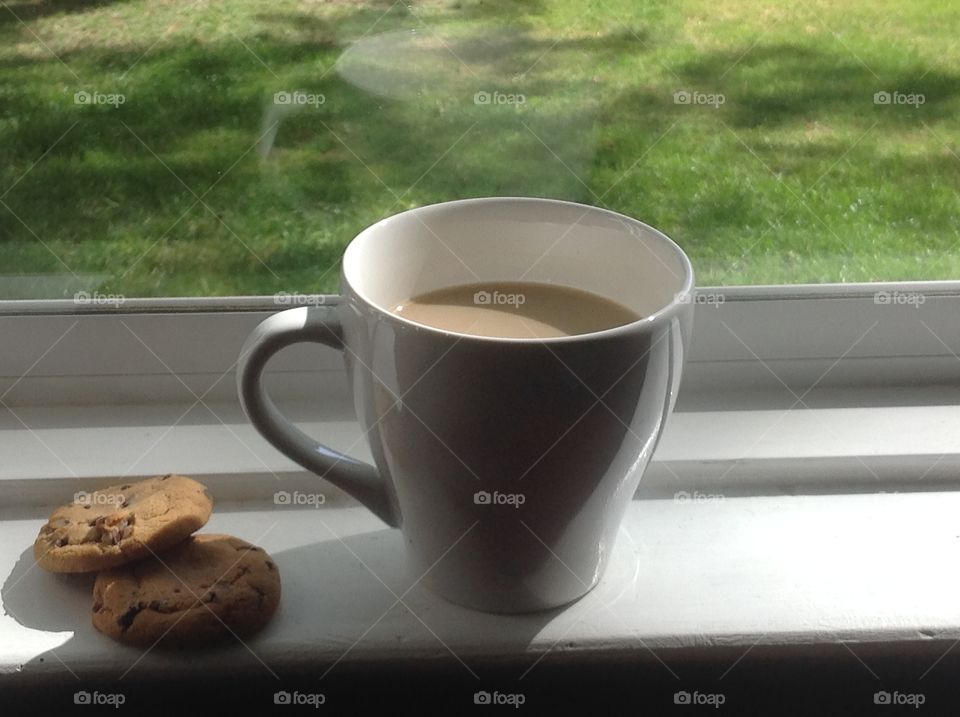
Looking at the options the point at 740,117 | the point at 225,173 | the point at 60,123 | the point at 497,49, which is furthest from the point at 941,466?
the point at 60,123

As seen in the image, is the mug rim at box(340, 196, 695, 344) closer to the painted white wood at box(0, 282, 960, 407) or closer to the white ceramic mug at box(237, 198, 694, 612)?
the white ceramic mug at box(237, 198, 694, 612)

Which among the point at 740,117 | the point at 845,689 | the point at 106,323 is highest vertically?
the point at 740,117

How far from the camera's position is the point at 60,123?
0.65 meters

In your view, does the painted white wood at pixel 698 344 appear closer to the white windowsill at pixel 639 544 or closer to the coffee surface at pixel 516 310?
the white windowsill at pixel 639 544

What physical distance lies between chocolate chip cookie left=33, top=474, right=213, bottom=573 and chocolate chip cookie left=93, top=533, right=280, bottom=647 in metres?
0.01

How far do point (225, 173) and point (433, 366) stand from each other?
0.28m

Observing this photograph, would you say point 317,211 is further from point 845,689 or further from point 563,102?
point 845,689

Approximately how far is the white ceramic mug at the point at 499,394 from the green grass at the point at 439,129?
4.2 inches

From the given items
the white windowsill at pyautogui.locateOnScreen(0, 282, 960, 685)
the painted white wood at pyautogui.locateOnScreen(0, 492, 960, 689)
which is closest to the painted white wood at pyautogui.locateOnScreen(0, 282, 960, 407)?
the white windowsill at pyautogui.locateOnScreen(0, 282, 960, 685)

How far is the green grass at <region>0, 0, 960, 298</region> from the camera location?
2.11ft

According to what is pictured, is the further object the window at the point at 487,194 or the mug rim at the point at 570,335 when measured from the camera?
the window at the point at 487,194

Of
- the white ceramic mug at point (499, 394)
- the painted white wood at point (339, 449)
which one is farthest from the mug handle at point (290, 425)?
the painted white wood at point (339, 449)

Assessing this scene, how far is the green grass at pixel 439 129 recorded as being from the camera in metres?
0.64

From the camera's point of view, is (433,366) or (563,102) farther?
(563,102)
